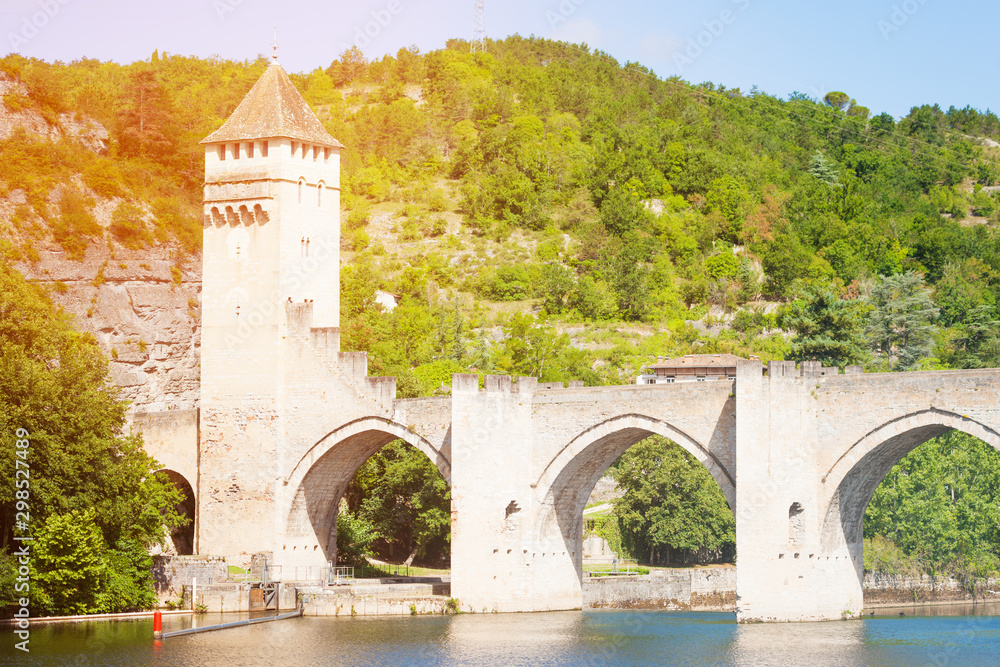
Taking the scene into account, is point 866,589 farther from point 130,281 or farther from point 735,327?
point 130,281

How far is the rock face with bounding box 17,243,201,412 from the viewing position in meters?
45.2

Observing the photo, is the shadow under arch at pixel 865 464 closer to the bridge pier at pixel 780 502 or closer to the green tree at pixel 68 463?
the bridge pier at pixel 780 502

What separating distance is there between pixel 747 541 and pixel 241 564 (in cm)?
1418

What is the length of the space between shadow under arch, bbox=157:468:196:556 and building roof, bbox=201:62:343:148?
9.98 meters

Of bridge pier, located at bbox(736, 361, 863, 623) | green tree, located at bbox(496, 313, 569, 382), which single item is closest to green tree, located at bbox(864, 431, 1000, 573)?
bridge pier, located at bbox(736, 361, 863, 623)

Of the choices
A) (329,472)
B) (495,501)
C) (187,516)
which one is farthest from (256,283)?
(495,501)

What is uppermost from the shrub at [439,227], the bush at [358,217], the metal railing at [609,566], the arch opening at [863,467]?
the bush at [358,217]

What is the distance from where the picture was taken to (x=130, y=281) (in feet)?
154

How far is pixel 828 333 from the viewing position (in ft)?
154

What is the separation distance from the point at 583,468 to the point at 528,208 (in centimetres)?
3624

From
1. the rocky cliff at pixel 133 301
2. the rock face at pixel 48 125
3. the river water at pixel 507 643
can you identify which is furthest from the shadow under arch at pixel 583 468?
the rock face at pixel 48 125

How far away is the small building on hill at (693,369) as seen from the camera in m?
46.8

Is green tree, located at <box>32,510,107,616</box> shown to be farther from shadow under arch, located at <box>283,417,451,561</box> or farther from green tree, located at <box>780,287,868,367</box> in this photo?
green tree, located at <box>780,287,868,367</box>

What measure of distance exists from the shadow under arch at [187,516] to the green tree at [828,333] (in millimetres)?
21734
